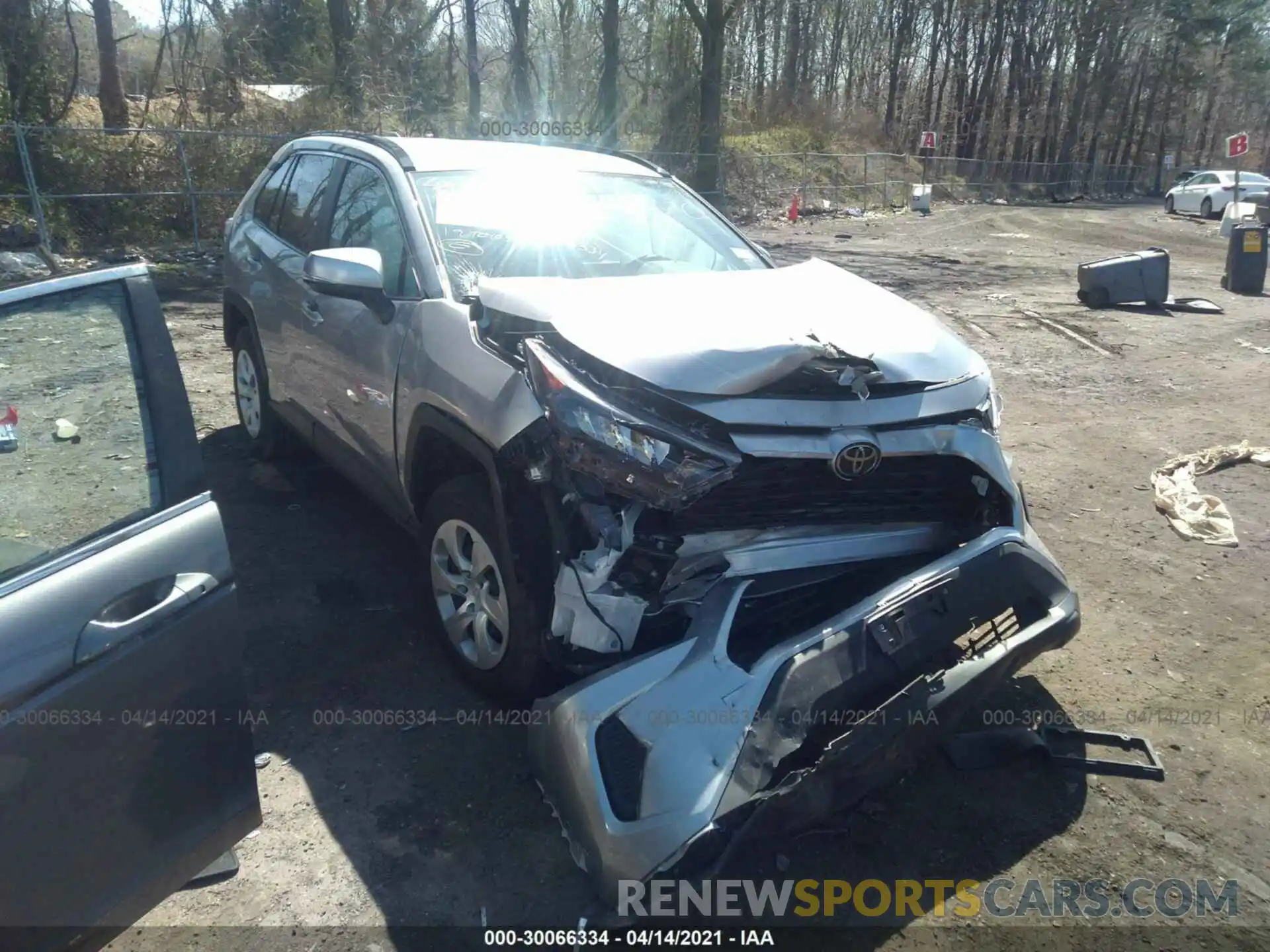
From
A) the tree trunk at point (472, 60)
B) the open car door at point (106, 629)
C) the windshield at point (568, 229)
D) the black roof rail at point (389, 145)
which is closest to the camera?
the open car door at point (106, 629)

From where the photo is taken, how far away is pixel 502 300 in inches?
126

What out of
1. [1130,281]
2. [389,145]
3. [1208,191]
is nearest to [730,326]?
[389,145]

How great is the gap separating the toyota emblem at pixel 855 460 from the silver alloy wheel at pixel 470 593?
1133 millimetres

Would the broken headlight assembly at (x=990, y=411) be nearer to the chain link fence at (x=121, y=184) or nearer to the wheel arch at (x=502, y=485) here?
the wheel arch at (x=502, y=485)

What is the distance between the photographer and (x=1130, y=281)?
38.6 feet

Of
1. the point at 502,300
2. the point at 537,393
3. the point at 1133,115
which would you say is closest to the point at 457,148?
the point at 502,300

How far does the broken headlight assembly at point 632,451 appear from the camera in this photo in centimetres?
260

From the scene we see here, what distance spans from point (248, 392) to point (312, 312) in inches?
61.6

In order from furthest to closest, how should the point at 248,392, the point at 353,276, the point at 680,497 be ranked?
the point at 248,392 < the point at 353,276 < the point at 680,497

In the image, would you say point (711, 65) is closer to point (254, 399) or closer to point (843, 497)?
point (254, 399)

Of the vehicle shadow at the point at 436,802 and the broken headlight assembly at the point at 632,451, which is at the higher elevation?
the broken headlight assembly at the point at 632,451

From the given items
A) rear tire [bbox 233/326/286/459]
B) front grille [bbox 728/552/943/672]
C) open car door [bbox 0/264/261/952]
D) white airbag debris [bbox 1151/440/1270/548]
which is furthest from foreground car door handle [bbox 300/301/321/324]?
white airbag debris [bbox 1151/440/1270/548]

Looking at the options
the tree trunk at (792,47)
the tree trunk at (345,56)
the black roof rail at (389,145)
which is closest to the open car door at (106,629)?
the black roof rail at (389,145)

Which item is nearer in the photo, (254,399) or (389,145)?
(389,145)
